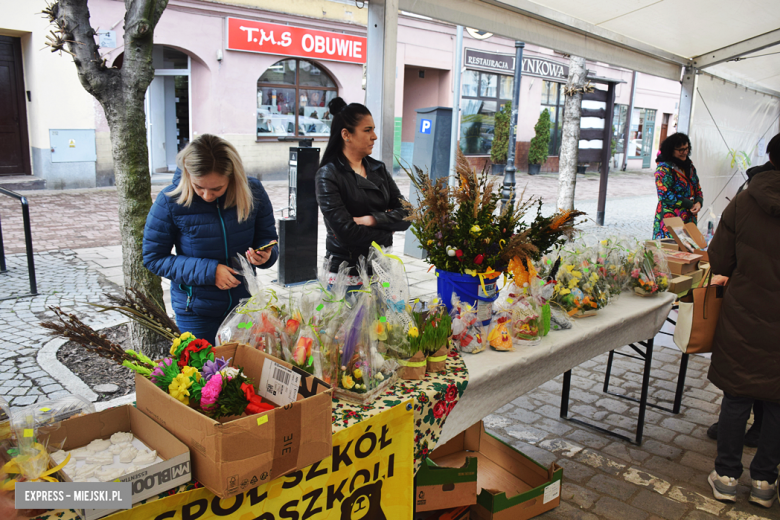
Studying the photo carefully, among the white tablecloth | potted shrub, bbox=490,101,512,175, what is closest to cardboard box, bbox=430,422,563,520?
the white tablecloth

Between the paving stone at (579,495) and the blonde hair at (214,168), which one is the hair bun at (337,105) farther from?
the paving stone at (579,495)

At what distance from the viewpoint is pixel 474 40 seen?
58.9 feet

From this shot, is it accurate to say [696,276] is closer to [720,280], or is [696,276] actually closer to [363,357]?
[720,280]

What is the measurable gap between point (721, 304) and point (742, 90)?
25.7 ft

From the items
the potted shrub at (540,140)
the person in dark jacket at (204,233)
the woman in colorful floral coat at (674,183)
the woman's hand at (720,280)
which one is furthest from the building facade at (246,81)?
the woman's hand at (720,280)

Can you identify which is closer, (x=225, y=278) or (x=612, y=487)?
(x=225, y=278)

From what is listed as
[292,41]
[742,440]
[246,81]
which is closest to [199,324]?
[742,440]

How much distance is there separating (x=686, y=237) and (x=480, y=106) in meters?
16.1

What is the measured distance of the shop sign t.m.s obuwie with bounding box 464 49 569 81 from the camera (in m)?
18.1

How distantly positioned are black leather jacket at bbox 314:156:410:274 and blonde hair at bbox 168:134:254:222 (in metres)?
0.54

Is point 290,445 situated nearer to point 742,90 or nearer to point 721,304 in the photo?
point 721,304

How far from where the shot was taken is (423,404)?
1.98m

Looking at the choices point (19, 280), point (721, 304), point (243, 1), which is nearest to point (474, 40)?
point (243, 1)

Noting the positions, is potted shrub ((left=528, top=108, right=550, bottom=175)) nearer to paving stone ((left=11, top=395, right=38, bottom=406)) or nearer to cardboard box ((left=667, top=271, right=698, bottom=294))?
cardboard box ((left=667, top=271, right=698, bottom=294))
